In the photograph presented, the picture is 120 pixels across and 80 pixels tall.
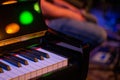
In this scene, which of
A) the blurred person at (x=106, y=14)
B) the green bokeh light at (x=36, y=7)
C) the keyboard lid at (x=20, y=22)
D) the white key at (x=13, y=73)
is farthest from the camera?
the blurred person at (x=106, y=14)

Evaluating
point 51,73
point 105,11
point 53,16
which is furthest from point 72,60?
point 105,11

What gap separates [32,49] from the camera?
178 centimetres

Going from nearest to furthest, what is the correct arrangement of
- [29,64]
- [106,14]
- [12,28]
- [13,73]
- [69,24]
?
[13,73], [29,64], [12,28], [69,24], [106,14]

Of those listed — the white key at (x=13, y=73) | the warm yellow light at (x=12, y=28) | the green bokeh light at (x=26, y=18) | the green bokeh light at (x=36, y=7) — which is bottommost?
the white key at (x=13, y=73)

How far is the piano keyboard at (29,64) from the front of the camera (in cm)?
149

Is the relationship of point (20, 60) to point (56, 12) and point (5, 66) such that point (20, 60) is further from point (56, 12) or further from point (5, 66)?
point (56, 12)

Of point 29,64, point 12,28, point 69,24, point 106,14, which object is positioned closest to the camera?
point 29,64

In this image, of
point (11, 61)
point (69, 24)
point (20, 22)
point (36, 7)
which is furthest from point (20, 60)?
point (69, 24)

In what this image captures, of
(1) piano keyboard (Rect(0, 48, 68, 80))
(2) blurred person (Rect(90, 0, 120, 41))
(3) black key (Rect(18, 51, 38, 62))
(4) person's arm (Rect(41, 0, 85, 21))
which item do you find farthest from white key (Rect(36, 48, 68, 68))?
(2) blurred person (Rect(90, 0, 120, 41))

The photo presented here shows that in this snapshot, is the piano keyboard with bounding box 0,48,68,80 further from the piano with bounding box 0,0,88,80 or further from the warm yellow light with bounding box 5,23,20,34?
the warm yellow light with bounding box 5,23,20,34

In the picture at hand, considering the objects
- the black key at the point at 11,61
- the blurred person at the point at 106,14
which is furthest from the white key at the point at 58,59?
the blurred person at the point at 106,14

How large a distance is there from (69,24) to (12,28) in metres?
1.36

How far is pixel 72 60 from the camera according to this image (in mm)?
1753

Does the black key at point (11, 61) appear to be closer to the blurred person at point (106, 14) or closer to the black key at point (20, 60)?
the black key at point (20, 60)
